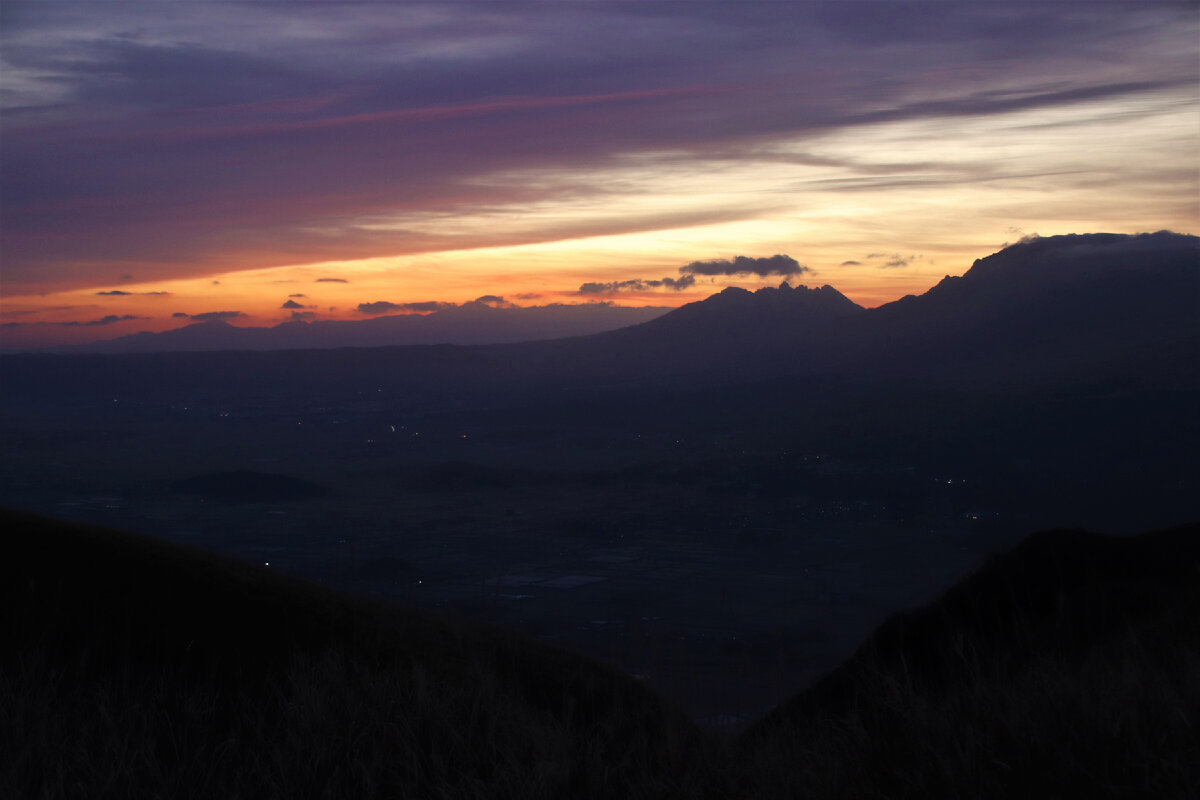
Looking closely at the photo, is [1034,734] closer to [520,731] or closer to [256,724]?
[520,731]

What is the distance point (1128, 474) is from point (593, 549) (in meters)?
86.6

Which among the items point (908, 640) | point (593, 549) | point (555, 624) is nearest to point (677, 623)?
point (555, 624)

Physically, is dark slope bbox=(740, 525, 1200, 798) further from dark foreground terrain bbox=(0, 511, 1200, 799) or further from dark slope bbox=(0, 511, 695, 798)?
dark slope bbox=(0, 511, 695, 798)

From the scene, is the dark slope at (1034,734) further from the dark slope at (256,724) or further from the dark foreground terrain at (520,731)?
the dark slope at (256,724)

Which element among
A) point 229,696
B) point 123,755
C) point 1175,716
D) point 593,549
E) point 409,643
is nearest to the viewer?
point 1175,716

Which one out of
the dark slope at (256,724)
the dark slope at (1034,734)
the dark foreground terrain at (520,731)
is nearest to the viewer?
the dark slope at (1034,734)

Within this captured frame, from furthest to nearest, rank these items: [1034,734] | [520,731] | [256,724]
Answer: [256,724] < [520,731] < [1034,734]

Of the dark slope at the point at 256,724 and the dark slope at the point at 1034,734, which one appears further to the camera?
the dark slope at the point at 256,724

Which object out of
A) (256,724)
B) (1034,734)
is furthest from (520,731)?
(1034,734)

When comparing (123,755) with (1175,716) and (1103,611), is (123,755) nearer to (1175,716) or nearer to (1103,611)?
(1175,716)

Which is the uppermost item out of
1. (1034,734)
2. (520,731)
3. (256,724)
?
(1034,734)

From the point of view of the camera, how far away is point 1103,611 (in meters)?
10.3

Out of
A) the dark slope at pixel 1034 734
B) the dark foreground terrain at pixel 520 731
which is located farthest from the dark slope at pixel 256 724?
the dark slope at pixel 1034 734

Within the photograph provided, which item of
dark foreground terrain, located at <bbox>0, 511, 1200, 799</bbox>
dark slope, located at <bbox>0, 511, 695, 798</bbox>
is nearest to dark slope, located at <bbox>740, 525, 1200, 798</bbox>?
dark foreground terrain, located at <bbox>0, 511, 1200, 799</bbox>
